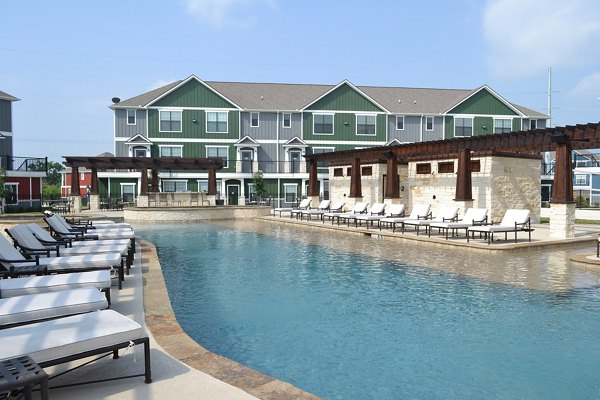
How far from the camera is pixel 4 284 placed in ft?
21.2

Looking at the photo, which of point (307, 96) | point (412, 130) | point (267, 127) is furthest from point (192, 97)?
point (412, 130)

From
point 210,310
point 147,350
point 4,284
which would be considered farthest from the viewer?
point 210,310

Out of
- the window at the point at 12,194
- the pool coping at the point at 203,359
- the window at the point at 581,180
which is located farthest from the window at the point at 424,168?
the window at the point at 581,180

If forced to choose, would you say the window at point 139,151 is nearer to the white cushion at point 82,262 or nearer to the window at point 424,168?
the window at point 424,168

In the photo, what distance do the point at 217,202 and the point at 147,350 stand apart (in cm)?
3110

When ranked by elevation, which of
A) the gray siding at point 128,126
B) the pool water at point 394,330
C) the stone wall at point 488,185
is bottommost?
the pool water at point 394,330

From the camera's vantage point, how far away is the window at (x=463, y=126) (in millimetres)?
48094

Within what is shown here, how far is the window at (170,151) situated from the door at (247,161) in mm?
5768

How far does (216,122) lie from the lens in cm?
4488

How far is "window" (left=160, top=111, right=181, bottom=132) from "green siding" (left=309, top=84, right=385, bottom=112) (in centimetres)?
1246

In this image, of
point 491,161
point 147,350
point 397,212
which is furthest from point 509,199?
point 147,350

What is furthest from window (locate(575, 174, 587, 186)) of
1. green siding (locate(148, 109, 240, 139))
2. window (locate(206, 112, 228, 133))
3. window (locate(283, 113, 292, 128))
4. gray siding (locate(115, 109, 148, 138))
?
gray siding (locate(115, 109, 148, 138))

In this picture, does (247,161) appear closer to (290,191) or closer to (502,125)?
(290,191)

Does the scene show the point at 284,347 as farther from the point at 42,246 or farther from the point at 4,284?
the point at 42,246
